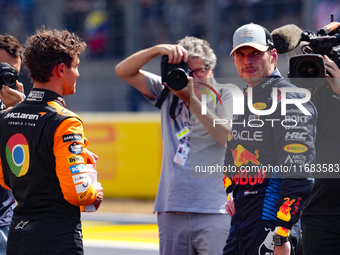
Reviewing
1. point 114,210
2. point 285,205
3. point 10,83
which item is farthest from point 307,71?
point 114,210

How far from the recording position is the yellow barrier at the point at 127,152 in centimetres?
1028

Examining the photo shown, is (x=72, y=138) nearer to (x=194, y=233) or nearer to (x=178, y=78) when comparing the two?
(x=178, y=78)

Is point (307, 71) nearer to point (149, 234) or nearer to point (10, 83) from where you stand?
point (10, 83)

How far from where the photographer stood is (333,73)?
358cm

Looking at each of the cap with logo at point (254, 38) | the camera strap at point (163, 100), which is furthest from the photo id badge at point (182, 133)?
the cap with logo at point (254, 38)

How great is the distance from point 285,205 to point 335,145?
826mm

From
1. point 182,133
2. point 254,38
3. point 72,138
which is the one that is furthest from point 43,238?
point 254,38

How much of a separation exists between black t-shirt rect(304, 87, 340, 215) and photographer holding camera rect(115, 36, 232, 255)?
65cm

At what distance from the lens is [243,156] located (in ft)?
11.4

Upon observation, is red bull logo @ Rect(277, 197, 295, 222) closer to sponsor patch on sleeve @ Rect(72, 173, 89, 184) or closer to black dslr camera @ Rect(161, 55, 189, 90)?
sponsor patch on sleeve @ Rect(72, 173, 89, 184)

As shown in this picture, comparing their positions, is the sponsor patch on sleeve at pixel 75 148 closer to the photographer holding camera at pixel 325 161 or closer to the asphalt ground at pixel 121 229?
the photographer holding camera at pixel 325 161

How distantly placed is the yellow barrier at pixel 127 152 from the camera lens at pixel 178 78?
6.21 meters

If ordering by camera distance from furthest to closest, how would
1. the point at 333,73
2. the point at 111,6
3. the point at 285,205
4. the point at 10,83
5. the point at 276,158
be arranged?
the point at 111,6 → the point at 10,83 → the point at 333,73 → the point at 276,158 → the point at 285,205

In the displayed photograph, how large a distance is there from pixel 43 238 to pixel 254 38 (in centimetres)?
162
